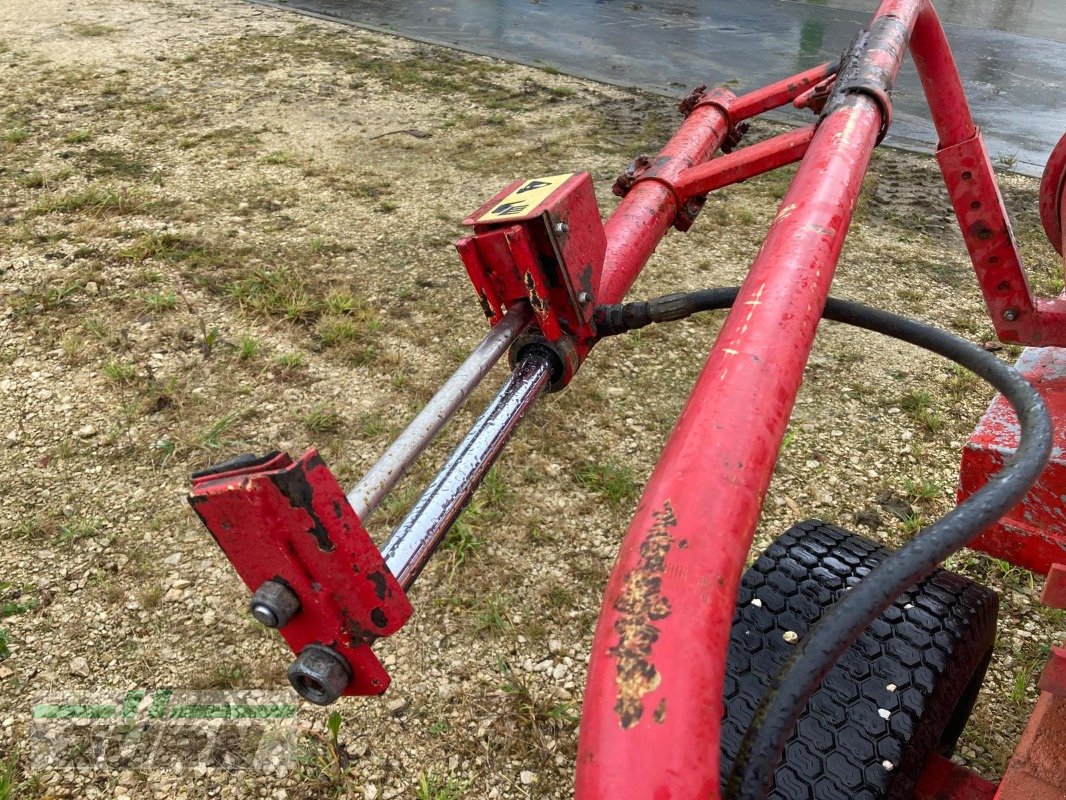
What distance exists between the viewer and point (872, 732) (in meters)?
1.15

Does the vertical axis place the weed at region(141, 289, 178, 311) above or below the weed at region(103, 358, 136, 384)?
above

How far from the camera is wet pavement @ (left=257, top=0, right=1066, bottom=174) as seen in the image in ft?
16.4

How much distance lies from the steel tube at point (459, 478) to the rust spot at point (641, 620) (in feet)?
1.23

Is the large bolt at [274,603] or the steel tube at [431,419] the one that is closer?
the large bolt at [274,603]

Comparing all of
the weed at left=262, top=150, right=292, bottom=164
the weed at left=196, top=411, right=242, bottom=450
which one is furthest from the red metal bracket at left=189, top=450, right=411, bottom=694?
the weed at left=262, top=150, right=292, bottom=164

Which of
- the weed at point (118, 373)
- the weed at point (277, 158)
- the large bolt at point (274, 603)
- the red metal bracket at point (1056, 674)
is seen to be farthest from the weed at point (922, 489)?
the weed at point (277, 158)

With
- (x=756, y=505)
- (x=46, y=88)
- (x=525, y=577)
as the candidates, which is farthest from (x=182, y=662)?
(x=46, y=88)

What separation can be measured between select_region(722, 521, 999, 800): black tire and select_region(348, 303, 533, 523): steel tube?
0.61 metres

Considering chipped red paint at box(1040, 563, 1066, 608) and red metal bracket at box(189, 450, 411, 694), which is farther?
chipped red paint at box(1040, 563, 1066, 608)

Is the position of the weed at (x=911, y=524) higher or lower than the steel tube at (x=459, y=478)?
lower

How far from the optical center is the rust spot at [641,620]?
50cm

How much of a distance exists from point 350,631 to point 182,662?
1.40 metres

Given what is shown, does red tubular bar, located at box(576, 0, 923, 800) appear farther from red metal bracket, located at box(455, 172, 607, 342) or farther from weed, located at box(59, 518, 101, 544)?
weed, located at box(59, 518, 101, 544)

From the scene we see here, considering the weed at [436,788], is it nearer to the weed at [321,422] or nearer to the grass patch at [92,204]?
the weed at [321,422]
